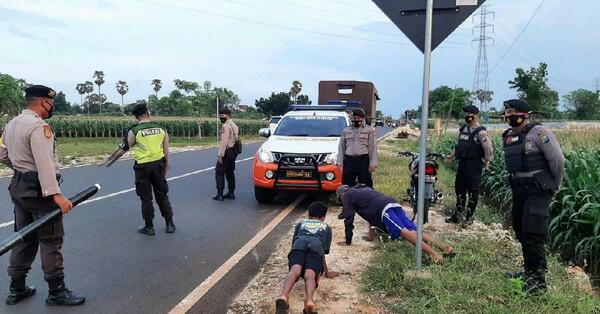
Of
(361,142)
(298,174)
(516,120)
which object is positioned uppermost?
(516,120)

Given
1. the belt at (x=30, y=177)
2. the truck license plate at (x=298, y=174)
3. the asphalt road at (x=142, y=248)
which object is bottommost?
the asphalt road at (x=142, y=248)

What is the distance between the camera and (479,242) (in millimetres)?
5551

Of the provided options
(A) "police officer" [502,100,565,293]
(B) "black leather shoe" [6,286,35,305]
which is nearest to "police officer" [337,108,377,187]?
(A) "police officer" [502,100,565,293]

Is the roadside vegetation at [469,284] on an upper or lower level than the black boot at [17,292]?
upper

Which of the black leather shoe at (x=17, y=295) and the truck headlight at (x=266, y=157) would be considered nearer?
the black leather shoe at (x=17, y=295)

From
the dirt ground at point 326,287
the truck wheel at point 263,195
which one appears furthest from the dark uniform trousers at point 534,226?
the truck wheel at point 263,195

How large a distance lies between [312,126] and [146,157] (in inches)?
155

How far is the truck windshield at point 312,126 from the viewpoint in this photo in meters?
9.46

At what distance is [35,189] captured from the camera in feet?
13.4

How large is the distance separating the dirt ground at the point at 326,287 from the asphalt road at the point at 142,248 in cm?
18

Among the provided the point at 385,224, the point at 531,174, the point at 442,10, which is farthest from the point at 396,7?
the point at 385,224

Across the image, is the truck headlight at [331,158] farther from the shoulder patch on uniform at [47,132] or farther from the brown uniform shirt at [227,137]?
the shoulder patch on uniform at [47,132]

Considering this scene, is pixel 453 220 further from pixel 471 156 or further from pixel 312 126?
pixel 312 126

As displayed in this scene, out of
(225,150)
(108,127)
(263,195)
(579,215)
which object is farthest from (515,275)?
(108,127)
